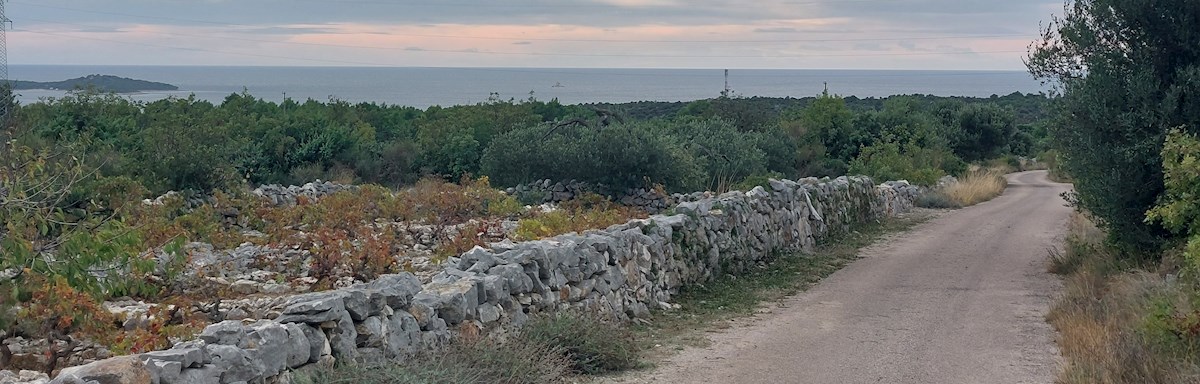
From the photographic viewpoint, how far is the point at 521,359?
8.40 m

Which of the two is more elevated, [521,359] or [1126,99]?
[1126,99]

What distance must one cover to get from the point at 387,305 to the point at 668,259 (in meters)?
5.53

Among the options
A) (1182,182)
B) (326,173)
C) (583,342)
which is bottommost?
(326,173)

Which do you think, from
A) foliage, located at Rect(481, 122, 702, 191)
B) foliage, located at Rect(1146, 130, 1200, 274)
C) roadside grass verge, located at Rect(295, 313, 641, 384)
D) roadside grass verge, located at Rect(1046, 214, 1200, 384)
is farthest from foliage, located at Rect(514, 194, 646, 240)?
foliage, located at Rect(1146, 130, 1200, 274)

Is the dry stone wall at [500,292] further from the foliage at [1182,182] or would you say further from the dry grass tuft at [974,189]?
the dry grass tuft at [974,189]

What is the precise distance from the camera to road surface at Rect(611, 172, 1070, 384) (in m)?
9.38

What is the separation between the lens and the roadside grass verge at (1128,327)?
27.6ft

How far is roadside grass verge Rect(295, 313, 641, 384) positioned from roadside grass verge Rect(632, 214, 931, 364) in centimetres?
57

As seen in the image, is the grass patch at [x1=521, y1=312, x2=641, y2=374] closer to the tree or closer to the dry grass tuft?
the tree

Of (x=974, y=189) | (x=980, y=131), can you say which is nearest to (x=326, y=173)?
(x=974, y=189)

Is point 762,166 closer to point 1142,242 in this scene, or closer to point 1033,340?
point 1142,242

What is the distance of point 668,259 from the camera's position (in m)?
13.4

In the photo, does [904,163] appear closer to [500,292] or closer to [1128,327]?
[1128,327]

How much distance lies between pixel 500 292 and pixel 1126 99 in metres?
8.81
